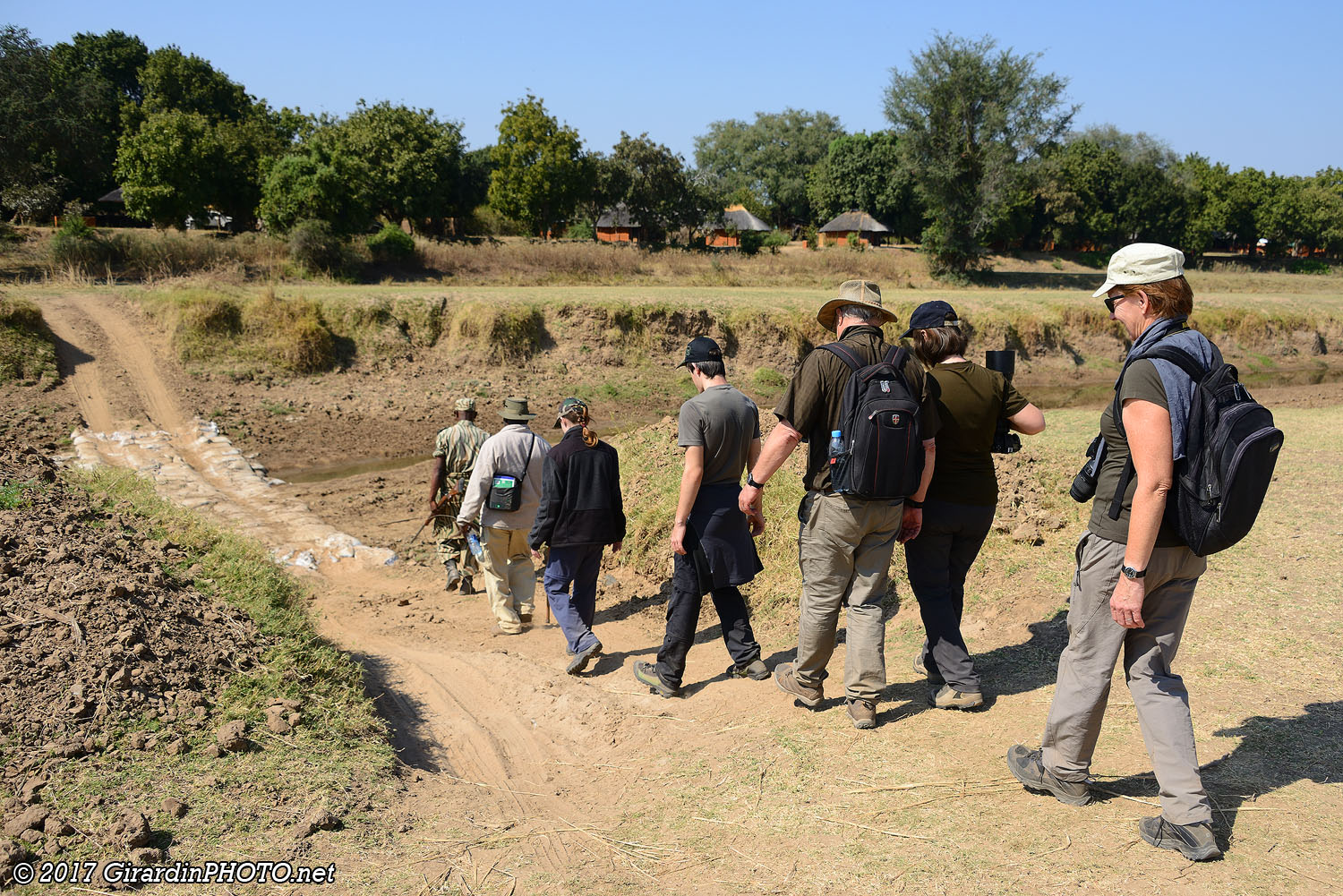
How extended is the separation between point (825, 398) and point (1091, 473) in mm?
1314

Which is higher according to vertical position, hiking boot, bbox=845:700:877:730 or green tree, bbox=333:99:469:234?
green tree, bbox=333:99:469:234

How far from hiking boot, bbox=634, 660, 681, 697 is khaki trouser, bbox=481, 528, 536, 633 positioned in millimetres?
1903

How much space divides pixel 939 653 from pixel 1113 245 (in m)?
66.3

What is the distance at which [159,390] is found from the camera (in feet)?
55.1

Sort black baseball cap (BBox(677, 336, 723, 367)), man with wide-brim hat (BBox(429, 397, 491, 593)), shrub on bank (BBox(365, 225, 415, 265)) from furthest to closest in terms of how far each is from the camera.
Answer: shrub on bank (BBox(365, 225, 415, 265)) → man with wide-brim hat (BBox(429, 397, 491, 593)) → black baseball cap (BBox(677, 336, 723, 367))

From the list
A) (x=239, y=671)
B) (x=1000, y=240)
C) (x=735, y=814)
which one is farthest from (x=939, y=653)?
(x=1000, y=240)

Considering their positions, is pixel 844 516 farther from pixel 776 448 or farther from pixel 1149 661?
pixel 1149 661

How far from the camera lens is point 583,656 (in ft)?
19.5

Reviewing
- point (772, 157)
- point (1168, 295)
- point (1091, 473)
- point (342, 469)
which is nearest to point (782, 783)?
point (1091, 473)

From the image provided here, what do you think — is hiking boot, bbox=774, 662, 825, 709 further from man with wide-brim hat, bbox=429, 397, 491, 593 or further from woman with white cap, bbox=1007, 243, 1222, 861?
man with wide-brim hat, bbox=429, 397, 491, 593

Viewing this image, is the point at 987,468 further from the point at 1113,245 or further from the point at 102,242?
the point at 1113,245

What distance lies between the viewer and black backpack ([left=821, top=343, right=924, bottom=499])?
13.4 feet

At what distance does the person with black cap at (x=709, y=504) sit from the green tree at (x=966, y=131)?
3970 cm

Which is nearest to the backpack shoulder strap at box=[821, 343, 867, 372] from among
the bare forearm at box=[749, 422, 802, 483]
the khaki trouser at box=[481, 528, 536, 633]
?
the bare forearm at box=[749, 422, 802, 483]
